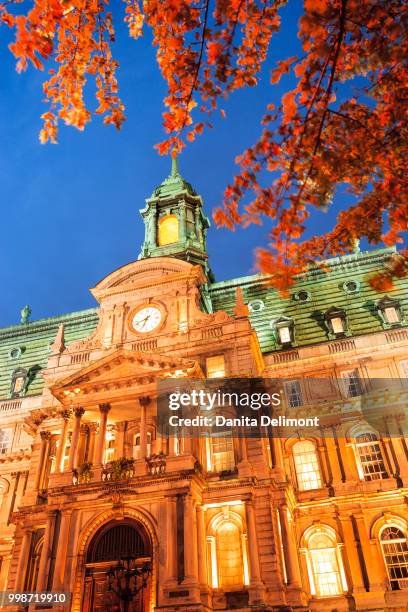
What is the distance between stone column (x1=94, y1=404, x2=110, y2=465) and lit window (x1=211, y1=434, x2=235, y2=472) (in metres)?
6.25

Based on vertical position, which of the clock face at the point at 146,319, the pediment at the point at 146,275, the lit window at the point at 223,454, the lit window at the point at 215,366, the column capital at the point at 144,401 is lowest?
the lit window at the point at 223,454

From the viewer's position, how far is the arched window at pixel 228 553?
2488 centimetres

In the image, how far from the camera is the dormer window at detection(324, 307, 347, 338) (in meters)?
35.1

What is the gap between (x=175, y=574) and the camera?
2320 centimetres

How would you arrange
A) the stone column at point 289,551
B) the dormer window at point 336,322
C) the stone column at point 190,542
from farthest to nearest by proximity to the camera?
the dormer window at point 336,322
the stone column at point 289,551
the stone column at point 190,542

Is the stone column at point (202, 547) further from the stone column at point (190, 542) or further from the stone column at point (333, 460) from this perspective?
the stone column at point (333, 460)

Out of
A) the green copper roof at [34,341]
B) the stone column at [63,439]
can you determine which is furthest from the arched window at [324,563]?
the green copper roof at [34,341]

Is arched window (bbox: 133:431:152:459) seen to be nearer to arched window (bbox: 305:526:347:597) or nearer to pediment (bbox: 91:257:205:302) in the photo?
arched window (bbox: 305:526:347:597)

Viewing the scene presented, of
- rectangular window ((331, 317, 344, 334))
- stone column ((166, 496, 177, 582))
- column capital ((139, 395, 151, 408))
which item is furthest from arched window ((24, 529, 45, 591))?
rectangular window ((331, 317, 344, 334))

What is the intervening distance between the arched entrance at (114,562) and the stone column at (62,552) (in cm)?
117

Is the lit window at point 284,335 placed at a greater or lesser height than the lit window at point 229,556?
greater

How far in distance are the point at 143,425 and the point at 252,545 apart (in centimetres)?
839

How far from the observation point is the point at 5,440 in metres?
38.0

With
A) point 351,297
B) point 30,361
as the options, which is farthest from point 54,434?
point 351,297
